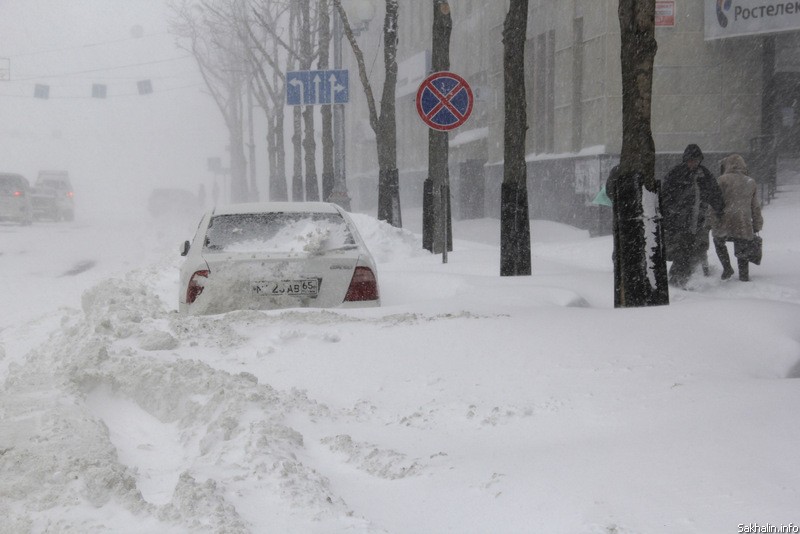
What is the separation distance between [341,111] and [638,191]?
1642 centimetres

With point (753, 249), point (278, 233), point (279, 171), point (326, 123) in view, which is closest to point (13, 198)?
point (326, 123)

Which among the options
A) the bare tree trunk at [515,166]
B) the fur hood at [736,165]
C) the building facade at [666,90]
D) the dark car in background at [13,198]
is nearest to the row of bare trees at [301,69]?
the building facade at [666,90]

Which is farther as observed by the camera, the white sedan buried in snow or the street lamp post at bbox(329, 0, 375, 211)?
the street lamp post at bbox(329, 0, 375, 211)

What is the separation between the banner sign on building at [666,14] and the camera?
64.8 ft

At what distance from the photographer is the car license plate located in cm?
690

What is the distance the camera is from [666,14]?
65.0ft

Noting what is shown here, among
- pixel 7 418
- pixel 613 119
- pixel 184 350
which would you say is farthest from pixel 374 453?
pixel 613 119

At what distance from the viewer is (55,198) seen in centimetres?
3297

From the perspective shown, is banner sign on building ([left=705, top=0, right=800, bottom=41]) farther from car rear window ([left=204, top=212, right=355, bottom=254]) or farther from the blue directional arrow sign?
car rear window ([left=204, top=212, right=355, bottom=254])

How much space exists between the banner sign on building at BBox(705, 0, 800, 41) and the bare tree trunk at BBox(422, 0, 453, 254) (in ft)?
26.6

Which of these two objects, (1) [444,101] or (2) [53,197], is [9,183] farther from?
(1) [444,101]

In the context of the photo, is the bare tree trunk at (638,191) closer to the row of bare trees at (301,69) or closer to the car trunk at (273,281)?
the car trunk at (273,281)

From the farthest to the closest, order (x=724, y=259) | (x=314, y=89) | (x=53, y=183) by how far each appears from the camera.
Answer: (x=53, y=183), (x=314, y=89), (x=724, y=259)

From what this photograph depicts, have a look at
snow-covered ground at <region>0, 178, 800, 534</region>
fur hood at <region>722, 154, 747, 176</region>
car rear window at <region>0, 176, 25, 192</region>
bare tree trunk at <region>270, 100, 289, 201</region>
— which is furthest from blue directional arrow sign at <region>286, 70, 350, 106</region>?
bare tree trunk at <region>270, 100, 289, 201</region>
